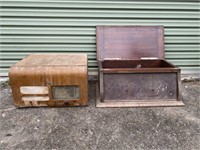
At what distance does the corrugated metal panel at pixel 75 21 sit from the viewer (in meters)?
3.16

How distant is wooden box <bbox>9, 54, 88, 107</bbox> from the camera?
2385 mm

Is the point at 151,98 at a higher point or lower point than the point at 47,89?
lower

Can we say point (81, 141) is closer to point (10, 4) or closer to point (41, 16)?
point (41, 16)

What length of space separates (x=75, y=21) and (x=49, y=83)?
1268mm

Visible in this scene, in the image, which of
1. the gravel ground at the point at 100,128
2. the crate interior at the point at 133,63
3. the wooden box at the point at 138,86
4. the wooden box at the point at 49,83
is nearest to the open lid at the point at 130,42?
the crate interior at the point at 133,63

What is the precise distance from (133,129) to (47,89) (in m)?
1.09

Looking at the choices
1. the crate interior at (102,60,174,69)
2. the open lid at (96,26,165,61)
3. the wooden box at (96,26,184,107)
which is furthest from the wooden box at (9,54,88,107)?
the open lid at (96,26,165,61)

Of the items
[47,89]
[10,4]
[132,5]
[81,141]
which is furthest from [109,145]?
[10,4]

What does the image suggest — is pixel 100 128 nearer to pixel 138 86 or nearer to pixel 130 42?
pixel 138 86

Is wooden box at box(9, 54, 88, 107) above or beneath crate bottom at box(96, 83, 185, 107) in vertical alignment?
above

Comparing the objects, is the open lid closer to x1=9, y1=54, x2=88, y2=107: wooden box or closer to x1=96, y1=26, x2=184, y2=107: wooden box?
x1=96, y1=26, x2=184, y2=107: wooden box

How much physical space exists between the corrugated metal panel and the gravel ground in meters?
1.00

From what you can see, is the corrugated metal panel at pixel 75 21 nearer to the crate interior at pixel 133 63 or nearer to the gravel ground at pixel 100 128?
the crate interior at pixel 133 63

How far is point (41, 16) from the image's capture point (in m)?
3.18
